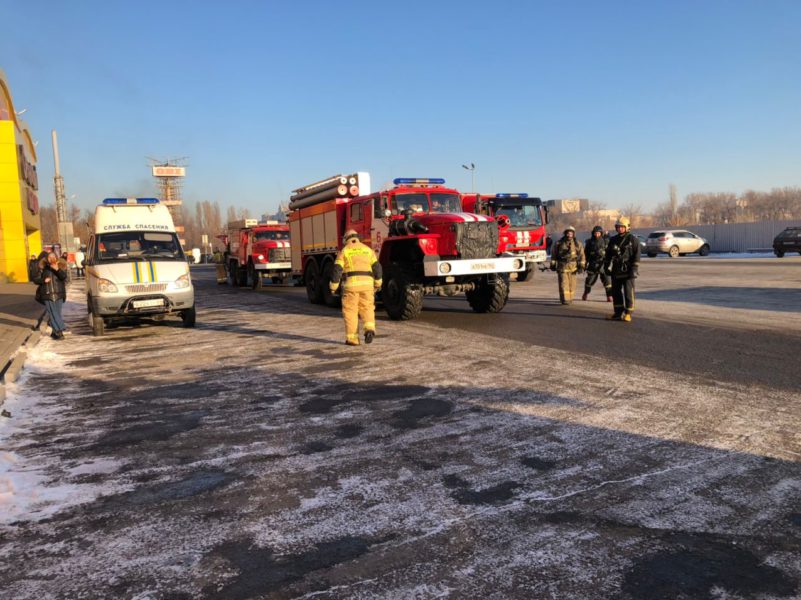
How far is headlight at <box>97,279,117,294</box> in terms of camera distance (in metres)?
11.0

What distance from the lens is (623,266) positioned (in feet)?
36.4

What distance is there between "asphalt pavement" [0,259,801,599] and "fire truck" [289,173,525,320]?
3198 millimetres

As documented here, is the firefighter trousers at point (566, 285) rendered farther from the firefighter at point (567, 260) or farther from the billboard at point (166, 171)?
the billboard at point (166, 171)

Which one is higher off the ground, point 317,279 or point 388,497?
point 317,279

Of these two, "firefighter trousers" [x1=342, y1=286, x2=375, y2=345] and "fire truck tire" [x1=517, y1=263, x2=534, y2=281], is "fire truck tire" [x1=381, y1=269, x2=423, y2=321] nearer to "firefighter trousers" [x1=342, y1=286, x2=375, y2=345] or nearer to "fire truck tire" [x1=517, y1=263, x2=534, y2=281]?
"firefighter trousers" [x1=342, y1=286, x2=375, y2=345]

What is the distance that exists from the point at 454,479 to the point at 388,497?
1.62 ft

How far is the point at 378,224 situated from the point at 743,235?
40739 millimetres

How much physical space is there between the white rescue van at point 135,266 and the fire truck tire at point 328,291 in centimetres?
381

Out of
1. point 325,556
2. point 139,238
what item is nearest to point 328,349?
point 139,238

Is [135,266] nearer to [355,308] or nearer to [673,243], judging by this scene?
[355,308]

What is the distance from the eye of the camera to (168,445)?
16.1 ft

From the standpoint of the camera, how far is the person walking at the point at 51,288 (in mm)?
11250

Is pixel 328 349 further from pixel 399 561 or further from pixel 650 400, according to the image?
pixel 399 561

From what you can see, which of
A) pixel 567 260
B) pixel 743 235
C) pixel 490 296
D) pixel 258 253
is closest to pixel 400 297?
pixel 490 296
